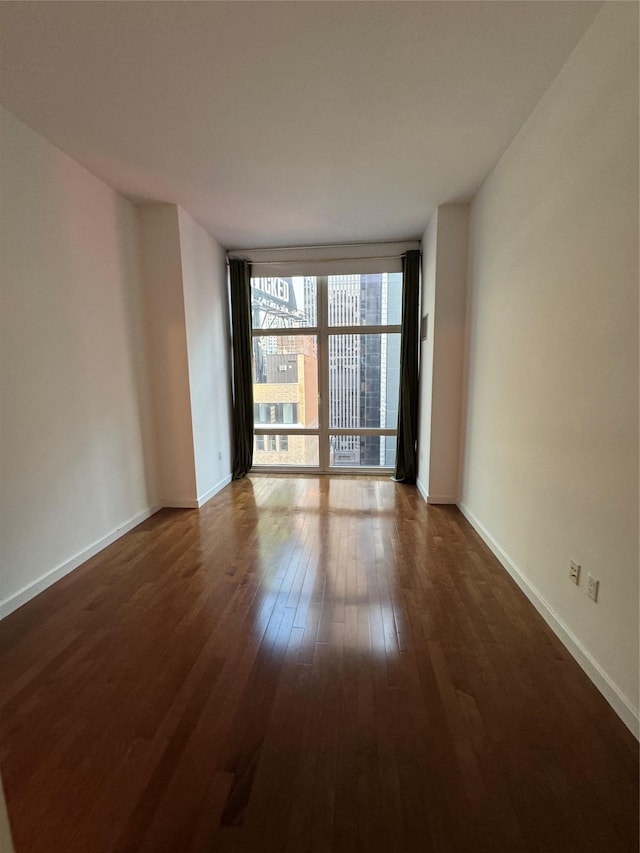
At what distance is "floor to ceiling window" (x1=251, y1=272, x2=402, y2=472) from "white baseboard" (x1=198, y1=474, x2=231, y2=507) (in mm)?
728

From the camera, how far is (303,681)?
1.48m

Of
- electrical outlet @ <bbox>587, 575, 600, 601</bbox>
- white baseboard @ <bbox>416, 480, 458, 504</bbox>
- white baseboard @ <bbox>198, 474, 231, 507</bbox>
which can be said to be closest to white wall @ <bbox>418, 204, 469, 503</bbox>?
white baseboard @ <bbox>416, 480, 458, 504</bbox>

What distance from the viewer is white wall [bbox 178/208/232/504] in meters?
3.35

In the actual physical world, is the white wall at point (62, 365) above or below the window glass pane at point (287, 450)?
above

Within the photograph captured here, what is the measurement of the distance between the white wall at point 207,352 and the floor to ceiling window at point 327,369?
44 centimetres

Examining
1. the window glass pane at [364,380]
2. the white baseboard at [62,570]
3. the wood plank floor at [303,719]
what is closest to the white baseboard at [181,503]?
the white baseboard at [62,570]

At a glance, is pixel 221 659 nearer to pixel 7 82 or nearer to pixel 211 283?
pixel 7 82

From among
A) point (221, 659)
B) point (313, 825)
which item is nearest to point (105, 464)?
point (221, 659)

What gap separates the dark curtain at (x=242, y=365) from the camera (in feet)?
13.9

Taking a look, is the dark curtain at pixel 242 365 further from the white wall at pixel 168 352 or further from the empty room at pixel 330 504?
the white wall at pixel 168 352

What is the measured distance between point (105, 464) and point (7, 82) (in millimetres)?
2274

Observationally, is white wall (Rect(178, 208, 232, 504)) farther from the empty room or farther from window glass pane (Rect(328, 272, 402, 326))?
window glass pane (Rect(328, 272, 402, 326))

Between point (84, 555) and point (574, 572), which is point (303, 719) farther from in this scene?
point (84, 555)

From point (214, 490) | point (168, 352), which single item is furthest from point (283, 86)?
point (214, 490)
